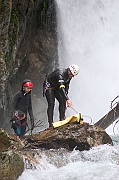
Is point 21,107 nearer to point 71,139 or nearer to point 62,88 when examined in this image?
point 62,88

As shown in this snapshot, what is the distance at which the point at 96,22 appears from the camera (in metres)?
17.9

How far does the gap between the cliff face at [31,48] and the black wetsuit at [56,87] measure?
13.8 ft

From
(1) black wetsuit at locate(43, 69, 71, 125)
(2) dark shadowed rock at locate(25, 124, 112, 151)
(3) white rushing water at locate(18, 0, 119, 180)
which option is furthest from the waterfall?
(2) dark shadowed rock at locate(25, 124, 112, 151)

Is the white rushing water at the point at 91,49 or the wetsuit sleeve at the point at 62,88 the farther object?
the white rushing water at the point at 91,49

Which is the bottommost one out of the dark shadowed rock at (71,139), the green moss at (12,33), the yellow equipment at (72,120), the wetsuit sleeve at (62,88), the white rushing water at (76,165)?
the white rushing water at (76,165)

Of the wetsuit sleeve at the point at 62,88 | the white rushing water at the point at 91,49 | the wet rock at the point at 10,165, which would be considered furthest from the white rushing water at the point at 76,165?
the white rushing water at the point at 91,49

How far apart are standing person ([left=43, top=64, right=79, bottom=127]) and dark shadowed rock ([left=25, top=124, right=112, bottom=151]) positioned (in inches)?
39.7

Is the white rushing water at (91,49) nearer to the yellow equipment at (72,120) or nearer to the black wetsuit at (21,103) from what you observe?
the black wetsuit at (21,103)

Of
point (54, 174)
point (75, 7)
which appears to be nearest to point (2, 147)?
point (54, 174)

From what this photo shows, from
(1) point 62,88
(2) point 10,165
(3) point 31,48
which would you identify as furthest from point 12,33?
(2) point 10,165

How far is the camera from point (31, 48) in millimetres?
14969

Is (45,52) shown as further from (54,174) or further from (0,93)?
(54,174)

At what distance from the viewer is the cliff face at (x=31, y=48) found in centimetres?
1152

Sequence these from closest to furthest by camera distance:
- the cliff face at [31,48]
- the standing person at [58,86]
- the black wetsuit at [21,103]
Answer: the standing person at [58,86], the black wetsuit at [21,103], the cliff face at [31,48]
